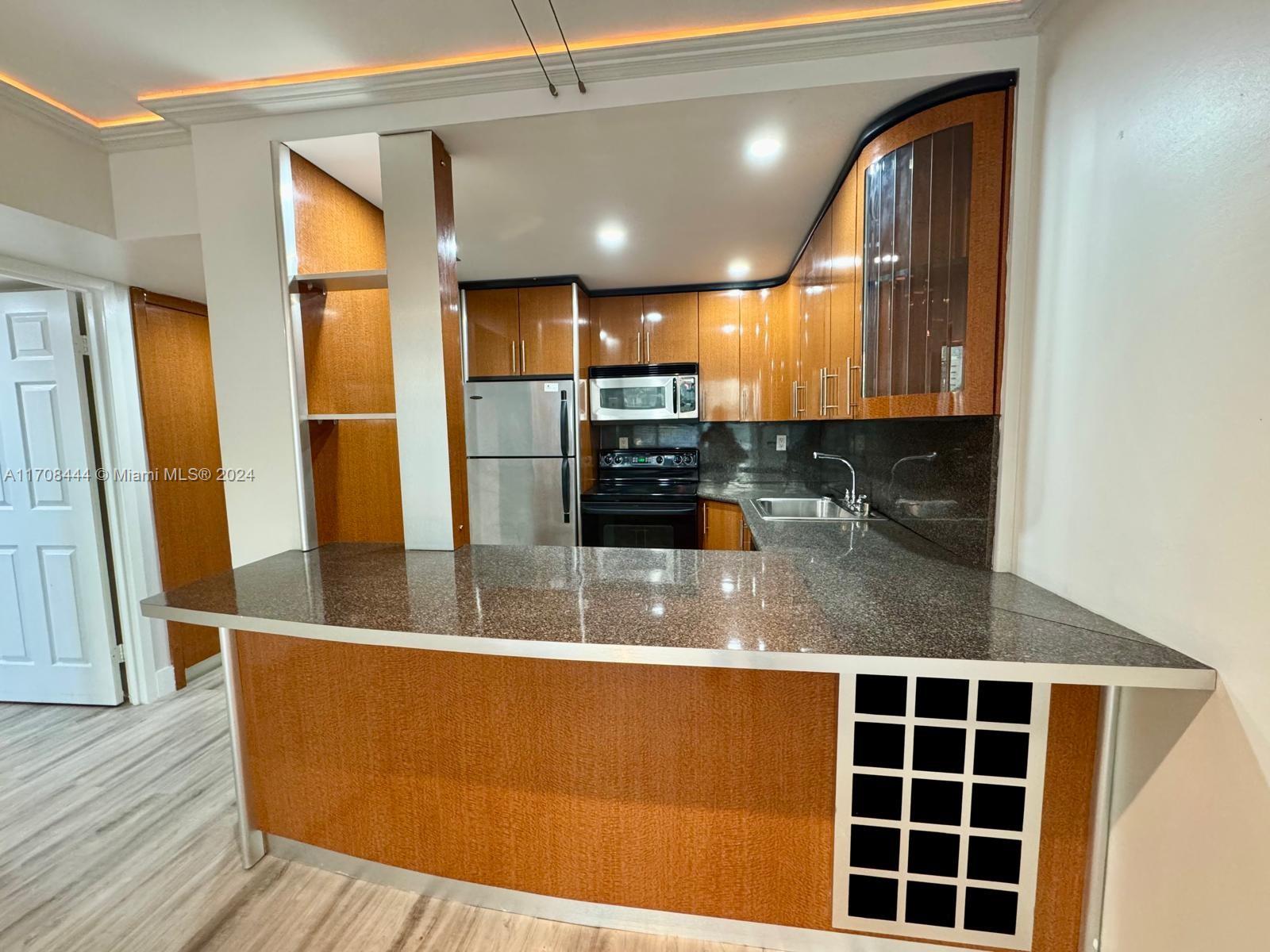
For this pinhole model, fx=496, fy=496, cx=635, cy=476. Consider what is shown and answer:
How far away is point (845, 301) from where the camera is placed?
192 centimetres

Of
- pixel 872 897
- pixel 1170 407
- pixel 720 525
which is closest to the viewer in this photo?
pixel 1170 407

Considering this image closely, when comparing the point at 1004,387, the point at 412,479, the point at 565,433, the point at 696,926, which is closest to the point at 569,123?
the point at 412,479

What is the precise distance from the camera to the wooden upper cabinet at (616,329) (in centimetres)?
342

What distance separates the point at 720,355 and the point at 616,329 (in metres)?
0.74

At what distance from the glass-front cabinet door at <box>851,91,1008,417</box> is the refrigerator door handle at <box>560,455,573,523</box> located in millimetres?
1924

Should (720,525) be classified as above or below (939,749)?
above

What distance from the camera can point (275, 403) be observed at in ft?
5.43

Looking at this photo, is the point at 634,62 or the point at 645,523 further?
the point at 645,523

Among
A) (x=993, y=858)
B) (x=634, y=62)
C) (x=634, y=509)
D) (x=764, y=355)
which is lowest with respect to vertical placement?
(x=993, y=858)

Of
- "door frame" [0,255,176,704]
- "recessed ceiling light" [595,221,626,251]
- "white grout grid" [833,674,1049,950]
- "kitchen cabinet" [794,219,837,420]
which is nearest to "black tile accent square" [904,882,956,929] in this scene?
"white grout grid" [833,674,1049,950]

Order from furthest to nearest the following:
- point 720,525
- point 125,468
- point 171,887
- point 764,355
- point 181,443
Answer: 1. point 764,355
2. point 720,525
3. point 181,443
4. point 125,468
5. point 171,887

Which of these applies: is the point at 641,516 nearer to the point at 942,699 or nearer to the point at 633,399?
the point at 633,399

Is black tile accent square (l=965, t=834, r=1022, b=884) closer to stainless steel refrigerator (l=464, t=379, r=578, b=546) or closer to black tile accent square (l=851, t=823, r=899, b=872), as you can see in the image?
black tile accent square (l=851, t=823, r=899, b=872)

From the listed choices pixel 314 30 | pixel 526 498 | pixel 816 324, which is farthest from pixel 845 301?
pixel 526 498
